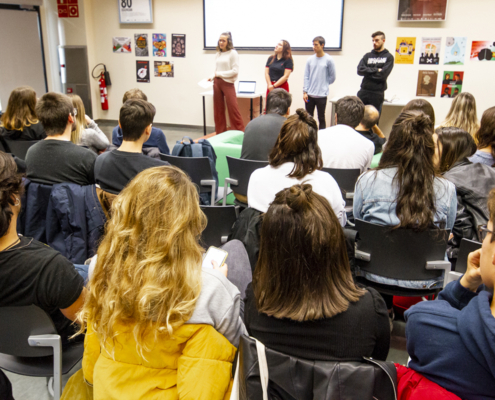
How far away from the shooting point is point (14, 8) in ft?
24.6

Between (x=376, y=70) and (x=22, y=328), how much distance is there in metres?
5.80

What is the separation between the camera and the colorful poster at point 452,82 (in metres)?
6.38

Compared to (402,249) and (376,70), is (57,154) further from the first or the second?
(376,70)

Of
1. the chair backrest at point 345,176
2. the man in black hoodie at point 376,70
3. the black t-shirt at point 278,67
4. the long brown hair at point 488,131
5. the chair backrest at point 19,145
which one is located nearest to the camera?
the long brown hair at point 488,131

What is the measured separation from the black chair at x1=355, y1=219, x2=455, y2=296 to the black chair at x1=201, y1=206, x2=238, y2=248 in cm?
70

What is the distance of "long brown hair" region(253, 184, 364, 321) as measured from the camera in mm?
1116

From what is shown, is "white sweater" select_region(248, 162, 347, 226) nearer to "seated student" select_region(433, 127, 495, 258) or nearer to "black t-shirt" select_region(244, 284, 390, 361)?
"seated student" select_region(433, 127, 495, 258)

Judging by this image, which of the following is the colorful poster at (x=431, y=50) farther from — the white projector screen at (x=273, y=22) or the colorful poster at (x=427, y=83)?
the white projector screen at (x=273, y=22)

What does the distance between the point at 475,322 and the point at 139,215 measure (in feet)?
2.84

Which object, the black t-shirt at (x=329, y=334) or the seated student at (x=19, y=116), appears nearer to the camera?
the black t-shirt at (x=329, y=334)

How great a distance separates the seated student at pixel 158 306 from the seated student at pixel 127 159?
4.13 feet

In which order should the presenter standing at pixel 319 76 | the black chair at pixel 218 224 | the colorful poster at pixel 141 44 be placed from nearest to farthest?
the black chair at pixel 218 224, the presenter standing at pixel 319 76, the colorful poster at pixel 141 44

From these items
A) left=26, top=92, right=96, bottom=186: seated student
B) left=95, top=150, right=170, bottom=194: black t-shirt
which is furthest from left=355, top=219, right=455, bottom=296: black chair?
left=26, top=92, right=96, bottom=186: seated student

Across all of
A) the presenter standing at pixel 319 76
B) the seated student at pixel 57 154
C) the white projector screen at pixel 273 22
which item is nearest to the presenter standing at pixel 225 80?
the white projector screen at pixel 273 22
